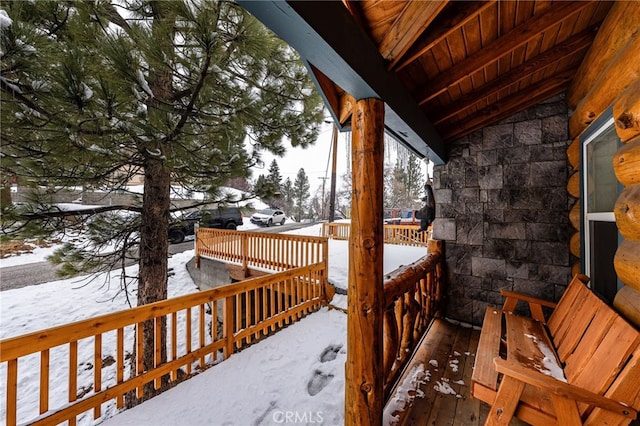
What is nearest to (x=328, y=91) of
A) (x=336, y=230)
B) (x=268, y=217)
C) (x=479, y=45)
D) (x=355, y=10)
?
(x=355, y=10)

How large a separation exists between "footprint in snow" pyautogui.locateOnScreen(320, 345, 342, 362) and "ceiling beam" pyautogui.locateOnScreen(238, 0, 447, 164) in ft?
8.02

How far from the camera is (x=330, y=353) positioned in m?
2.80

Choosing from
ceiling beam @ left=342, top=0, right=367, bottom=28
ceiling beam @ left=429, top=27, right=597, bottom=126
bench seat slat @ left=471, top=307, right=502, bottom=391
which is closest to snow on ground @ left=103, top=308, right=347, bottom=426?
bench seat slat @ left=471, top=307, right=502, bottom=391

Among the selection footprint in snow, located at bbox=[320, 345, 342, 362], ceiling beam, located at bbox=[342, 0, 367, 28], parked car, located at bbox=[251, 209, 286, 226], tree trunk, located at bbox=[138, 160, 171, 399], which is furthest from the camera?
parked car, located at bbox=[251, 209, 286, 226]

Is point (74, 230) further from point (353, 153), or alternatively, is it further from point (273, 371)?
point (353, 153)

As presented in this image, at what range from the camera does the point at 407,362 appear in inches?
84.8

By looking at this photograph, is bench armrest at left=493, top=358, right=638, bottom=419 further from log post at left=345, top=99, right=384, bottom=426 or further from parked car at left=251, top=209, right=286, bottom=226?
parked car at left=251, top=209, right=286, bottom=226

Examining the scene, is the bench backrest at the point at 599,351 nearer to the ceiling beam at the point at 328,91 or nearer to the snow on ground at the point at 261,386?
the snow on ground at the point at 261,386

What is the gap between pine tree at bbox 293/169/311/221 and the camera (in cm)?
2516

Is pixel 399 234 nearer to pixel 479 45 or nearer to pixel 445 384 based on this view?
pixel 445 384

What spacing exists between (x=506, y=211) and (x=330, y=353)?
2.48 meters

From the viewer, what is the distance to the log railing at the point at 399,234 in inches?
358

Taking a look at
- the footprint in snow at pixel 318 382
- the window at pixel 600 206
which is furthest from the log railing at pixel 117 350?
the window at pixel 600 206

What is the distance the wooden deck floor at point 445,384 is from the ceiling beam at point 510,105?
2.26m
